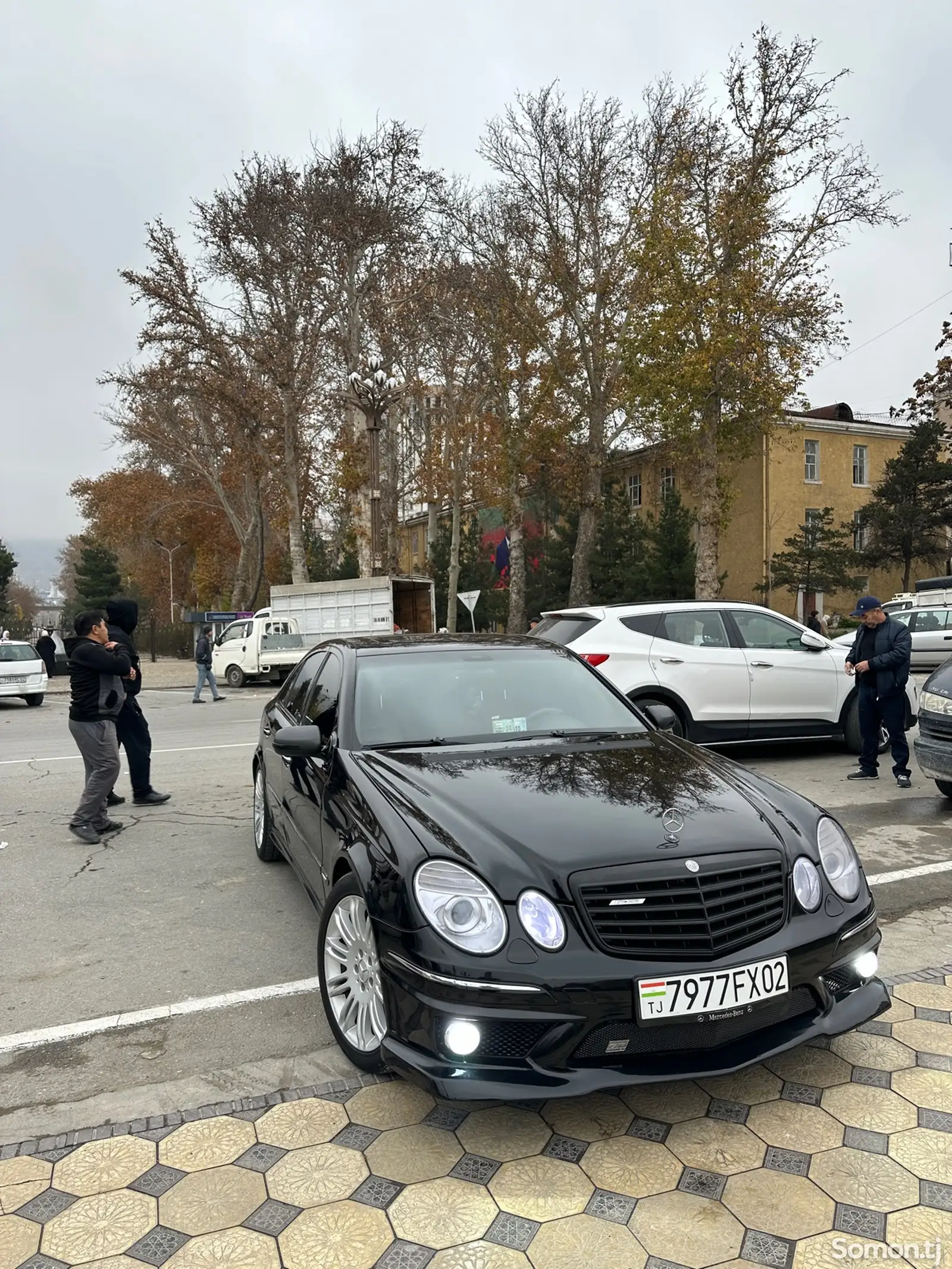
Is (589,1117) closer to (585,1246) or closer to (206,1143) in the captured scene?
(585,1246)

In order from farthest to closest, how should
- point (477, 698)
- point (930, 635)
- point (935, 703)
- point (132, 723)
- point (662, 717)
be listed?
point (930, 635)
point (132, 723)
point (935, 703)
point (662, 717)
point (477, 698)

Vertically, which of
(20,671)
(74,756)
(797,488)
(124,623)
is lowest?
(74,756)

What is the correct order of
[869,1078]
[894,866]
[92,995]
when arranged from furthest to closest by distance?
[894,866], [92,995], [869,1078]

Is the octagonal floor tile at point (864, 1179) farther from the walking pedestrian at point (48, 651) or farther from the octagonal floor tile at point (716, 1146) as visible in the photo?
the walking pedestrian at point (48, 651)

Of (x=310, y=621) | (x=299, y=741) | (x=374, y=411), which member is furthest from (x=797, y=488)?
(x=299, y=741)

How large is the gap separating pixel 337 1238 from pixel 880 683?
6.97 metres

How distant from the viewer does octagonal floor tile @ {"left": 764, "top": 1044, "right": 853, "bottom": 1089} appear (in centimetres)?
298

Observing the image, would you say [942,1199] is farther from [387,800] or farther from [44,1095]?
[44,1095]

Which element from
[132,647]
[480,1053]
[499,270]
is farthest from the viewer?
[499,270]

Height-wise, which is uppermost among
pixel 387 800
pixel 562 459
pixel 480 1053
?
pixel 562 459

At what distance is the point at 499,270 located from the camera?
1275 inches

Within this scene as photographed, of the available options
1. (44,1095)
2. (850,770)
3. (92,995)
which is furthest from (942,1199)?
(850,770)

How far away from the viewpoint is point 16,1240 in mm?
2332

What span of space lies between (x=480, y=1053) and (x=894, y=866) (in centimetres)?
389
